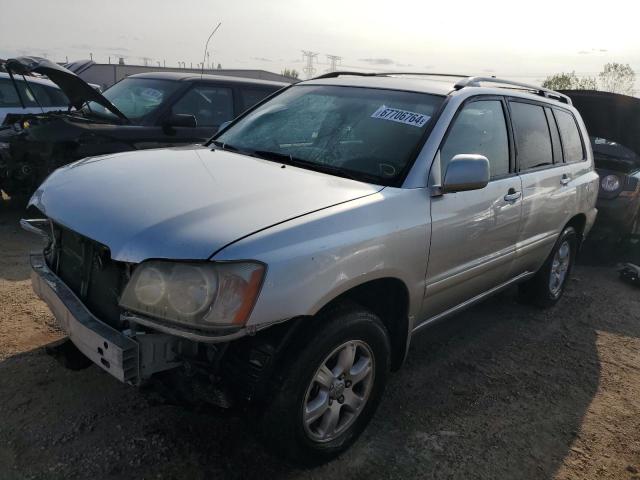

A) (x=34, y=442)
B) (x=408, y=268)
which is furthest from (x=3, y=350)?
(x=408, y=268)

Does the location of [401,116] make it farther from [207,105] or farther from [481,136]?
[207,105]

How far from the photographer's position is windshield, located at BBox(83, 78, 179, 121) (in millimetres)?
6242

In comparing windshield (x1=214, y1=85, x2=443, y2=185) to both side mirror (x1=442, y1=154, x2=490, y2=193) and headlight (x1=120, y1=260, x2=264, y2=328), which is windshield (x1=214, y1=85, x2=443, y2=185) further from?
headlight (x1=120, y1=260, x2=264, y2=328)

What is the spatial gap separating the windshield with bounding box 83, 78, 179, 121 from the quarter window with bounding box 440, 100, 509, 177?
13.2 ft

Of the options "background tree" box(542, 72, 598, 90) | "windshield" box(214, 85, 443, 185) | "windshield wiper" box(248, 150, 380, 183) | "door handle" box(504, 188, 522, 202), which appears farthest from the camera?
"background tree" box(542, 72, 598, 90)

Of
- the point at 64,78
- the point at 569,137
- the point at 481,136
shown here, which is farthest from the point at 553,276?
the point at 64,78

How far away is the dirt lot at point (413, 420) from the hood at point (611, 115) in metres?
3.40

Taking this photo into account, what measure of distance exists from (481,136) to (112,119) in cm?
438

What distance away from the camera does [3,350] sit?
3.40 meters

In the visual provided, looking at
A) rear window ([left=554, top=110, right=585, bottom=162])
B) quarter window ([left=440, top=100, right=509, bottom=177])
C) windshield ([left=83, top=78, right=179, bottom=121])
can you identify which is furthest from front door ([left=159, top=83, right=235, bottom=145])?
rear window ([left=554, top=110, right=585, bottom=162])

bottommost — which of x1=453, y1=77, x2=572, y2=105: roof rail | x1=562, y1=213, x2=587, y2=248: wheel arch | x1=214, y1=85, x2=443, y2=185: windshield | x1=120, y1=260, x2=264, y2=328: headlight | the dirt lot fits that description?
the dirt lot

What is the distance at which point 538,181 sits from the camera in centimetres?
397

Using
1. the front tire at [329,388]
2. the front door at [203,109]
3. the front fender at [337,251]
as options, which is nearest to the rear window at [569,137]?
the front fender at [337,251]

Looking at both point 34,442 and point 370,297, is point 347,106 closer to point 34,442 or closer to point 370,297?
point 370,297
